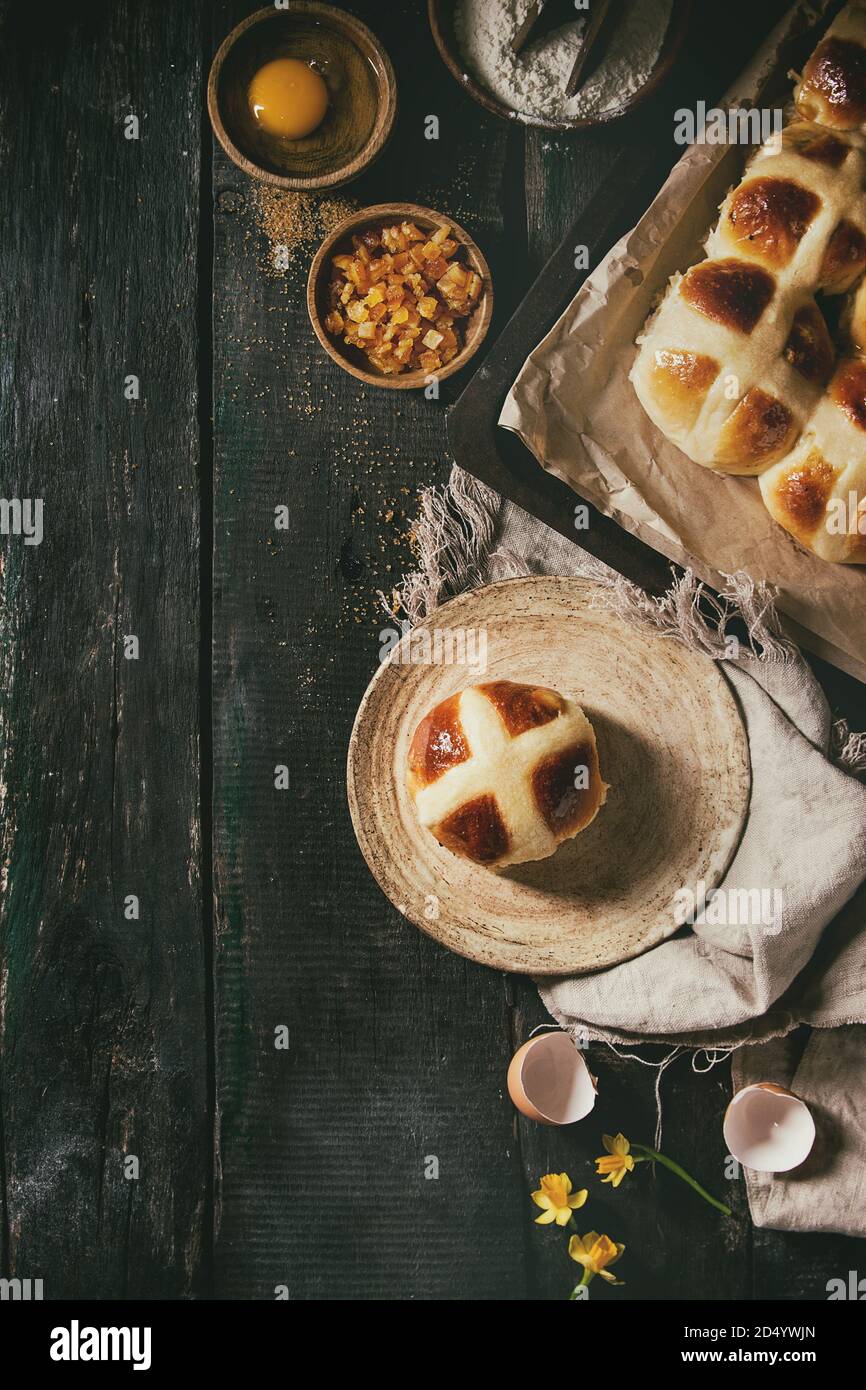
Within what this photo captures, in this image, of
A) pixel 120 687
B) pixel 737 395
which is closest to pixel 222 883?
pixel 120 687

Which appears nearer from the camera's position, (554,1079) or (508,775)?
(508,775)

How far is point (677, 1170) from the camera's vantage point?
167cm

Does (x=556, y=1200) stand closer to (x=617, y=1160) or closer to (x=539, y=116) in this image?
(x=617, y=1160)

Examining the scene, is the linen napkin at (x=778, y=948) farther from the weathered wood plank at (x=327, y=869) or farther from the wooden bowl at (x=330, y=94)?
the wooden bowl at (x=330, y=94)

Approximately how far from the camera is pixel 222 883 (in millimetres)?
1771

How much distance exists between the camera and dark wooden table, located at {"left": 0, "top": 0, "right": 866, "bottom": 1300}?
1.74 m

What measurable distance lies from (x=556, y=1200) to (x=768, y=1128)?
1.19 ft

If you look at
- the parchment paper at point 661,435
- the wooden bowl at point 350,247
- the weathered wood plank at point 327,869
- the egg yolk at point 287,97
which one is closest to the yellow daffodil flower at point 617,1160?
the weathered wood plank at point 327,869

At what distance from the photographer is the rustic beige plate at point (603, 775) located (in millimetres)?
1658

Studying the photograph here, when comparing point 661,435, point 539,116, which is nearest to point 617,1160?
point 661,435

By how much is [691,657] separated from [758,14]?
42.4 inches

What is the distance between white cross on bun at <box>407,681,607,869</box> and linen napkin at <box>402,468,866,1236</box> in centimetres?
24

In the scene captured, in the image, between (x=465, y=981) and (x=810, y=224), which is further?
(x=465, y=981)

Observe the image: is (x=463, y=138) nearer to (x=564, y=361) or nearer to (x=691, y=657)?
(x=564, y=361)
